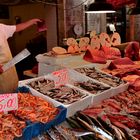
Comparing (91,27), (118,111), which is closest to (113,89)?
(118,111)

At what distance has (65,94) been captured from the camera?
76.2 inches

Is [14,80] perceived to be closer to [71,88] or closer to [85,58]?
[85,58]

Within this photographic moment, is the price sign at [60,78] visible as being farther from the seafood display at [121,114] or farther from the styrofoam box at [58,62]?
the styrofoam box at [58,62]

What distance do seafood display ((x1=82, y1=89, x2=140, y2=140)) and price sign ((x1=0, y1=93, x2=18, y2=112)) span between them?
1.47 ft

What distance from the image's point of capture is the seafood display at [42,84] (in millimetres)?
2014

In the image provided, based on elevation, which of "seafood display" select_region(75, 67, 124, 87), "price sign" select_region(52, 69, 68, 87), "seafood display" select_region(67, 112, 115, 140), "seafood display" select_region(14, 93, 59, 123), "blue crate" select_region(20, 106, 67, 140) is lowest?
"seafood display" select_region(67, 112, 115, 140)

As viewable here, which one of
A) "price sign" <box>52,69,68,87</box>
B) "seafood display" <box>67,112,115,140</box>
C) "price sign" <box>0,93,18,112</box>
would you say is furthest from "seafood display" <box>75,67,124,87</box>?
"price sign" <box>0,93,18,112</box>

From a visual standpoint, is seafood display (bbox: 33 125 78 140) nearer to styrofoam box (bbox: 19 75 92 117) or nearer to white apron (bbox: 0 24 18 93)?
styrofoam box (bbox: 19 75 92 117)

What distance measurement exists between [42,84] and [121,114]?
2.05 feet

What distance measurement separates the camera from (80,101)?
1.86m

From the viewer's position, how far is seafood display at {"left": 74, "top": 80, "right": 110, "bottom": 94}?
6.86ft

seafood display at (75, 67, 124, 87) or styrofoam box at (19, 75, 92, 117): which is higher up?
seafood display at (75, 67, 124, 87)

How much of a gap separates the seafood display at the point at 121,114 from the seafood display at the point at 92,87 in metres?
0.09

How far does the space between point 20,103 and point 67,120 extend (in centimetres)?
30
